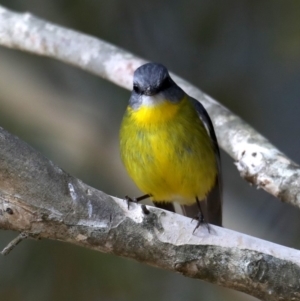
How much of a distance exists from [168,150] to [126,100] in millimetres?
2073

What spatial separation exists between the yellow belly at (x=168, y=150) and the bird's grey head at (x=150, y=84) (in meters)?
0.04

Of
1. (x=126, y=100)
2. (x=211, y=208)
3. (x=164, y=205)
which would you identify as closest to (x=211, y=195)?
(x=211, y=208)

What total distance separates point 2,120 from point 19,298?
1.23 meters

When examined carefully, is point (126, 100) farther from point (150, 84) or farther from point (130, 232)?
point (130, 232)

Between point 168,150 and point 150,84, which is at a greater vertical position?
point 150,84

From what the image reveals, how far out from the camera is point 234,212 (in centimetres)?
371

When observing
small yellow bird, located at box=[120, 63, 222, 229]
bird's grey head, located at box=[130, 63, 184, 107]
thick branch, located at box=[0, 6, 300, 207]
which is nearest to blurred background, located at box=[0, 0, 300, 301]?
thick branch, located at box=[0, 6, 300, 207]

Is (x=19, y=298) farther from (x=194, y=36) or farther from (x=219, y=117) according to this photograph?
(x=194, y=36)

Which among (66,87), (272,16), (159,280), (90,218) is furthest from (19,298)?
(272,16)

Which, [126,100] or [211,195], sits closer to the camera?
[211,195]

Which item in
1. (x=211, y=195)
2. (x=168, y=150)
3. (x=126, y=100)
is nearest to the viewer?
(x=168, y=150)

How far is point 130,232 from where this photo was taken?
5.32 ft

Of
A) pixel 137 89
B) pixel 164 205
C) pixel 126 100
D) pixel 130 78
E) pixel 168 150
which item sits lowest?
pixel 164 205

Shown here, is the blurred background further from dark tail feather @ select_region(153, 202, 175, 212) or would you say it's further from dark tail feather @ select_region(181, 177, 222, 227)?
dark tail feather @ select_region(153, 202, 175, 212)
